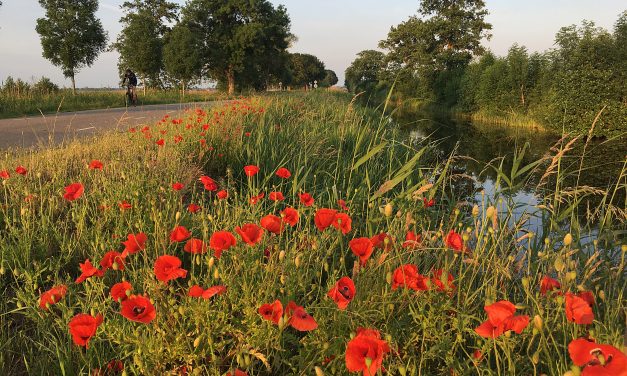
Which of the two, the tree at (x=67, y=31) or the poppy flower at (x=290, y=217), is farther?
the tree at (x=67, y=31)

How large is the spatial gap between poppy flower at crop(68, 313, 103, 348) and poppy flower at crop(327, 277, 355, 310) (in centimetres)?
66

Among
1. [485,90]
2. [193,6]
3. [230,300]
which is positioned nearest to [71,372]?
[230,300]

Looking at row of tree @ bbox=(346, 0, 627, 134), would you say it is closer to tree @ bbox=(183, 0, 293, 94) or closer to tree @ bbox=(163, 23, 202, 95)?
tree @ bbox=(183, 0, 293, 94)

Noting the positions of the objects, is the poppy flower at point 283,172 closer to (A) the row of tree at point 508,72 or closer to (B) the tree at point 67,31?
(A) the row of tree at point 508,72

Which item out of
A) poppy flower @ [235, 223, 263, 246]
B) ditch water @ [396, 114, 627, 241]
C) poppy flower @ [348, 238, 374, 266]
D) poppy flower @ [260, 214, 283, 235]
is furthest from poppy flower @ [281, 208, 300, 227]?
ditch water @ [396, 114, 627, 241]

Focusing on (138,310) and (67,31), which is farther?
(67,31)

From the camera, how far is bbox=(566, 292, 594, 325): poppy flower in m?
1.01

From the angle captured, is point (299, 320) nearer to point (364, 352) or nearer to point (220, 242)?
point (364, 352)

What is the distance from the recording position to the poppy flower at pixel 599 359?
79 cm

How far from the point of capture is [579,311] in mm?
1034

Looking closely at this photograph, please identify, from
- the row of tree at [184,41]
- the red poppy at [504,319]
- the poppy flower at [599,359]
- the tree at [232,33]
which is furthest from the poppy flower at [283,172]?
the tree at [232,33]

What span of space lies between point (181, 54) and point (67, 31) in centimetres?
662

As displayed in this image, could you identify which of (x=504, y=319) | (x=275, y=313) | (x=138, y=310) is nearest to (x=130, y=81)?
(x=138, y=310)

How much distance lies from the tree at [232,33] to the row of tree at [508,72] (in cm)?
1056
